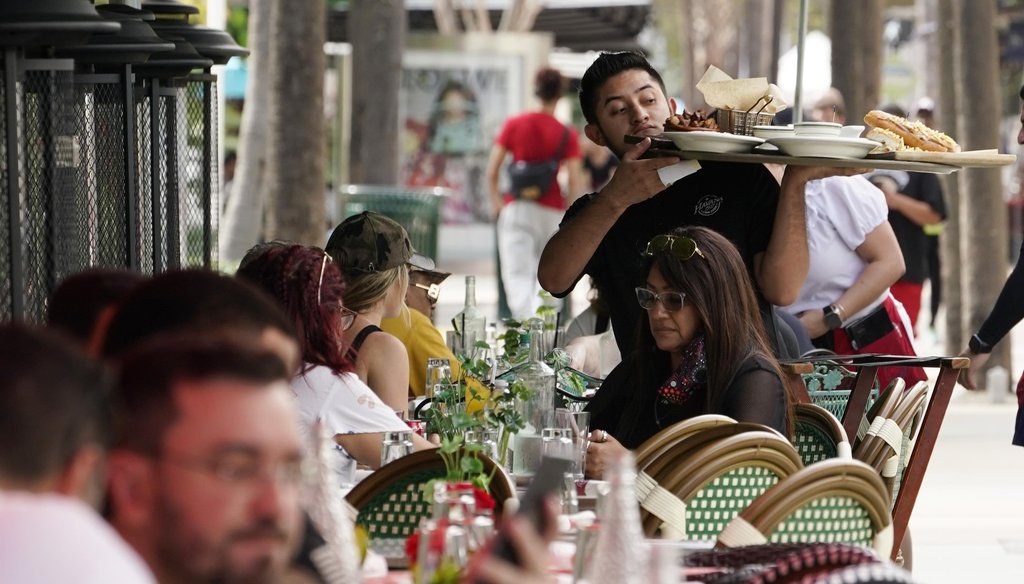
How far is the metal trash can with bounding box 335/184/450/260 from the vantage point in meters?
16.5

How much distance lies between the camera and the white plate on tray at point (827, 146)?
4809 millimetres

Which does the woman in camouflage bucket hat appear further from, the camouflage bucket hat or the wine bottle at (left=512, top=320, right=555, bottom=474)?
the wine bottle at (left=512, top=320, right=555, bottom=474)

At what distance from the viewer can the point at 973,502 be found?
869 centimetres

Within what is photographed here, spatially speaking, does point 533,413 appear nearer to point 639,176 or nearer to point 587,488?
point 587,488

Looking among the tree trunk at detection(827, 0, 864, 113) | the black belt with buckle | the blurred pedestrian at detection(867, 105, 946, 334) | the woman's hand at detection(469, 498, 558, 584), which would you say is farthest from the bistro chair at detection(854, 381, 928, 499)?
the tree trunk at detection(827, 0, 864, 113)

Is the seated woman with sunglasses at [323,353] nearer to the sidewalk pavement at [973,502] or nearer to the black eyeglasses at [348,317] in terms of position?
the black eyeglasses at [348,317]

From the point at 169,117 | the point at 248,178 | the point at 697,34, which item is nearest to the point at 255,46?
the point at 248,178

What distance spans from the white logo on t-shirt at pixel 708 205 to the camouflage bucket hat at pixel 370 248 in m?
0.95

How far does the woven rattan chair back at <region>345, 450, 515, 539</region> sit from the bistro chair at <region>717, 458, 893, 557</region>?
0.62 metres

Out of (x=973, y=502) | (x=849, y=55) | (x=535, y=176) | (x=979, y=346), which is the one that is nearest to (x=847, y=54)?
(x=849, y=55)

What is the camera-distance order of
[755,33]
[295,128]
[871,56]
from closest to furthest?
[295,128] → [871,56] → [755,33]

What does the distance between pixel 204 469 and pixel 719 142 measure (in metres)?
3.21

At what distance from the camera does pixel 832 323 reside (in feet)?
23.1

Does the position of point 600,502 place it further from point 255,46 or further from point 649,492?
point 255,46
